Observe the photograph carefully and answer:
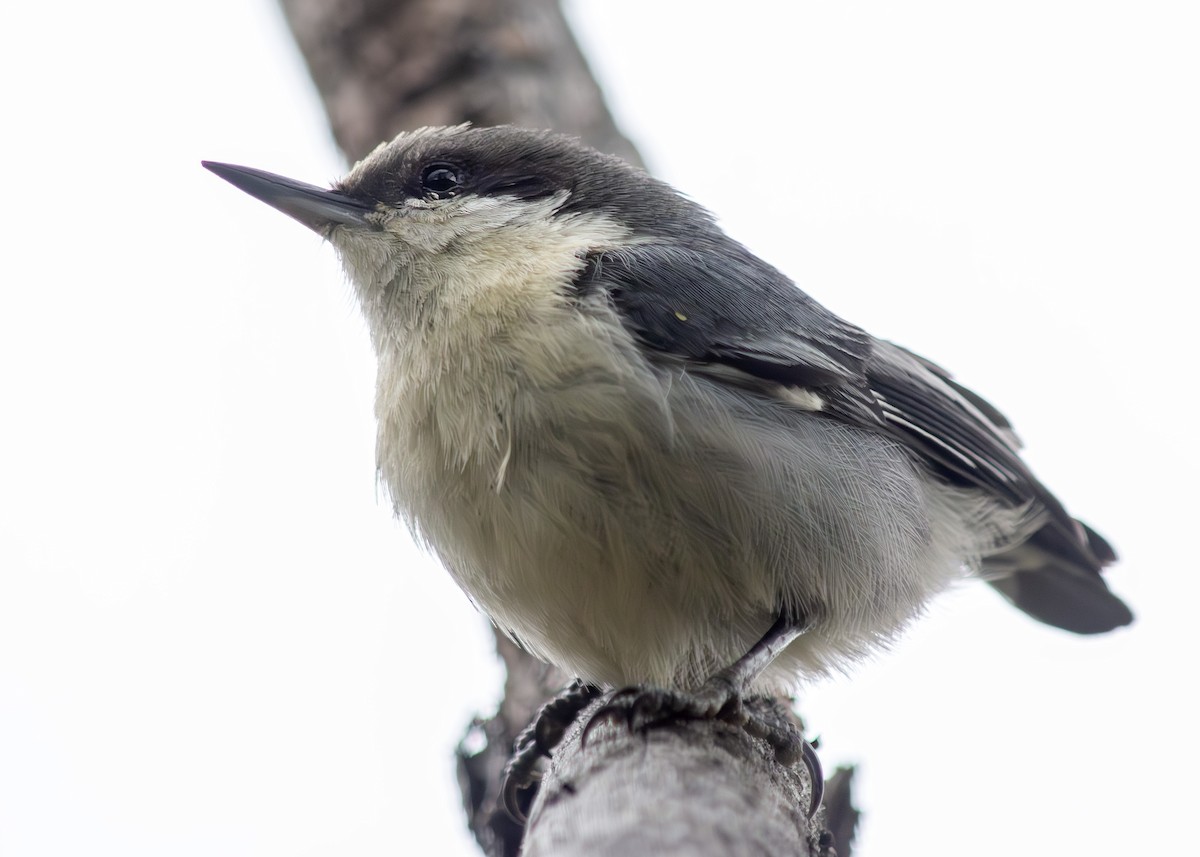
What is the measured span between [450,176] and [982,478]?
6.17ft

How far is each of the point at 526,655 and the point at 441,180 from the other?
1.47m

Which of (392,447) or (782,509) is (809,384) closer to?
(782,509)

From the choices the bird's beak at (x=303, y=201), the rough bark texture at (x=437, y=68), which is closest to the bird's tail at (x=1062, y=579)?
the rough bark texture at (x=437, y=68)

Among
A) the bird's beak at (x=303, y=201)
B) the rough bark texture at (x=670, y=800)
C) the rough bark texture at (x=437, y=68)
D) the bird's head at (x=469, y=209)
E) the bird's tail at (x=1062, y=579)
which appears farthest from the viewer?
the rough bark texture at (x=437, y=68)

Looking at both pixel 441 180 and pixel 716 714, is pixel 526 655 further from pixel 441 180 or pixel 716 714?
pixel 441 180

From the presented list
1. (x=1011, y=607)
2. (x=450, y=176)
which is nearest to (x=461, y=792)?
(x=450, y=176)

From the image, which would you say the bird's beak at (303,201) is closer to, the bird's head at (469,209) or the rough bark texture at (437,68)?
the bird's head at (469,209)

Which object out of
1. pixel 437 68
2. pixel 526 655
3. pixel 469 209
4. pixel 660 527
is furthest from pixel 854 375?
pixel 437 68

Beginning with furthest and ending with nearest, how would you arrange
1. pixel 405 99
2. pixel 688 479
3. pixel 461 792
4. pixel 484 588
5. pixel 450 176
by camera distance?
pixel 405 99 → pixel 450 176 → pixel 461 792 → pixel 484 588 → pixel 688 479

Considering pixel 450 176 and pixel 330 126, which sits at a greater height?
pixel 330 126

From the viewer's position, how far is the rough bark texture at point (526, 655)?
1.67m

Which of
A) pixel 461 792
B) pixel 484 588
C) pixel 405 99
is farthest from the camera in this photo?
pixel 405 99

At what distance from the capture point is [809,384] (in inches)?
113

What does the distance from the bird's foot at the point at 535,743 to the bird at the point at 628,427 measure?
0.10m
